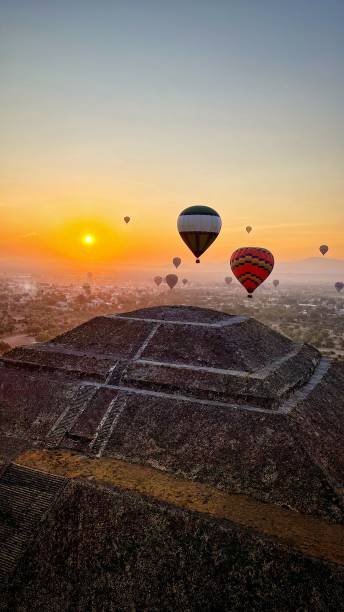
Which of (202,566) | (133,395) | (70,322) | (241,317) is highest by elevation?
(241,317)

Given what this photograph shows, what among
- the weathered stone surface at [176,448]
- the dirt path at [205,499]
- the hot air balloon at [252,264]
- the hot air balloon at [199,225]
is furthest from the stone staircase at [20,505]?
the hot air balloon at [252,264]

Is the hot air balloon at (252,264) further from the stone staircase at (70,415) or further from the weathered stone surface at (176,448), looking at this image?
the stone staircase at (70,415)

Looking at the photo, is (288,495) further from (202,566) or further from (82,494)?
(82,494)

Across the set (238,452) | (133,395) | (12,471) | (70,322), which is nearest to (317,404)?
(238,452)

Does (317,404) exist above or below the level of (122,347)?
below

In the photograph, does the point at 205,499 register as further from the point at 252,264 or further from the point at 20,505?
the point at 252,264
